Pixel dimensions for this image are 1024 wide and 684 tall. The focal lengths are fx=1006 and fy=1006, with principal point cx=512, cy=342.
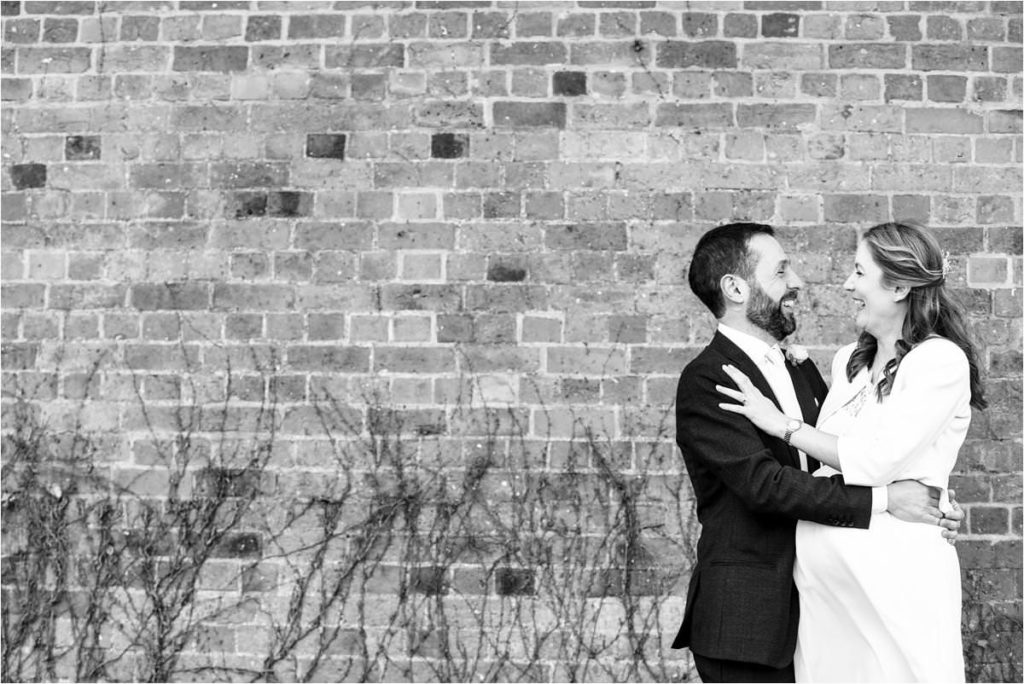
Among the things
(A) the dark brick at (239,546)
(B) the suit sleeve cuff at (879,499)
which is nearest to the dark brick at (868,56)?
(B) the suit sleeve cuff at (879,499)

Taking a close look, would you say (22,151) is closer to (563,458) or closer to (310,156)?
(310,156)

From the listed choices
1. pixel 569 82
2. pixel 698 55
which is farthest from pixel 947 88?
pixel 569 82

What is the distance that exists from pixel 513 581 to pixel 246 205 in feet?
6.05

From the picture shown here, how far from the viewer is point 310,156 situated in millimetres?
4078

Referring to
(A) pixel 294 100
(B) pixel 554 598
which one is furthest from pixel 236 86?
(B) pixel 554 598

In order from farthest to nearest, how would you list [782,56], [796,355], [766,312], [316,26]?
[316,26] < [782,56] < [796,355] < [766,312]

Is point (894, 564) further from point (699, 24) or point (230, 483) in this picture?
point (230, 483)

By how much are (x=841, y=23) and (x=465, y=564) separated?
2.60 meters

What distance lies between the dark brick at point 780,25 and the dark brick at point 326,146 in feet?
5.73

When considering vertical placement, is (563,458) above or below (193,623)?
above

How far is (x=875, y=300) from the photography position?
278cm

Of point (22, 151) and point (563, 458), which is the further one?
point (22, 151)

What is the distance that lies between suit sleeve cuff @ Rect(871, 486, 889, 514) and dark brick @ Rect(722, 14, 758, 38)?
2.13 m

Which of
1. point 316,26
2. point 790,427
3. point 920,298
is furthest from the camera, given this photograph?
point 316,26
